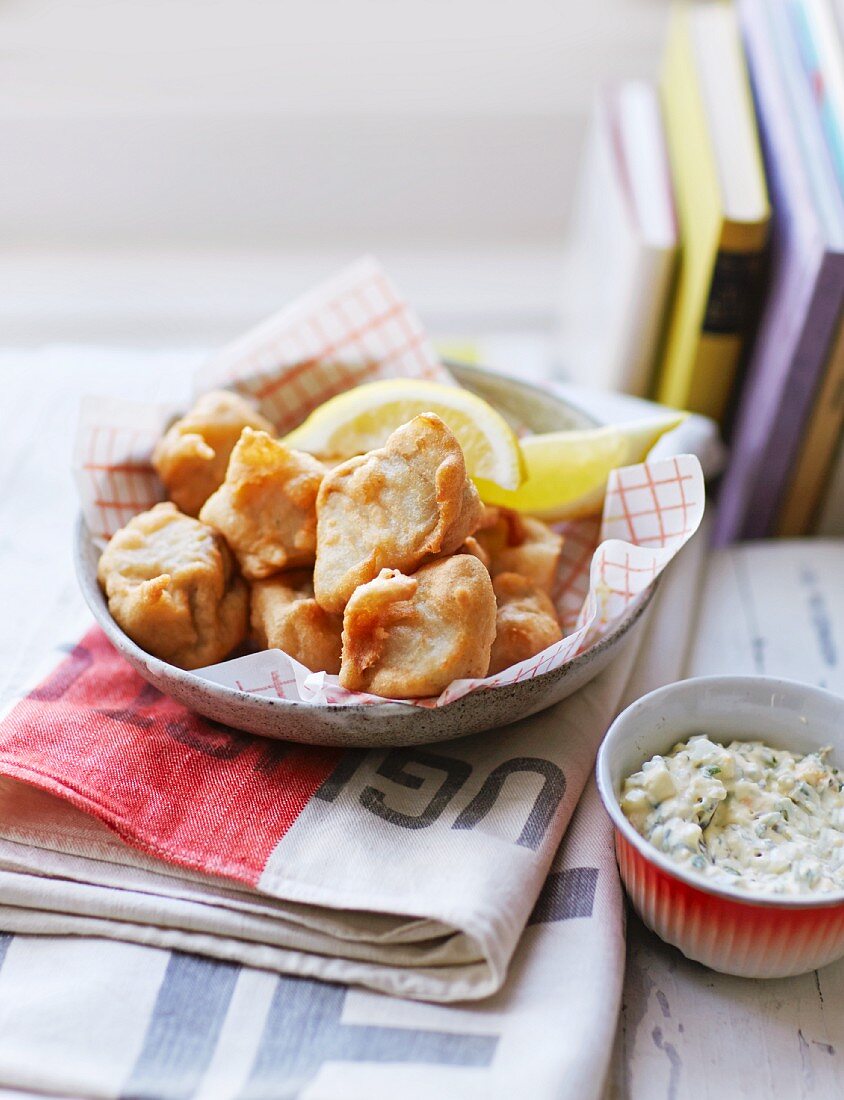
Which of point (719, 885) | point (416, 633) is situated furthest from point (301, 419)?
point (719, 885)

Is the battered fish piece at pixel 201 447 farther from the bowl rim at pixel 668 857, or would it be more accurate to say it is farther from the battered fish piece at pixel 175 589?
the bowl rim at pixel 668 857

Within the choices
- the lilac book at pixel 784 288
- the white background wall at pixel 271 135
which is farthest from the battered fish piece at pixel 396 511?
the white background wall at pixel 271 135

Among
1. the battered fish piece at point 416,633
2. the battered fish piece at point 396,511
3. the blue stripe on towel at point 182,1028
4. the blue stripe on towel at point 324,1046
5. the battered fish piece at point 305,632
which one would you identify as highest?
the battered fish piece at point 396,511

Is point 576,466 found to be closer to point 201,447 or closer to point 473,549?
point 473,549

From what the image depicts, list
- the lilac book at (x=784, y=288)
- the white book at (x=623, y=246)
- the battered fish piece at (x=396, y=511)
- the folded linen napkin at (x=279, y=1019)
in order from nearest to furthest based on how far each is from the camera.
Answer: the folded linen napkin at (x=279, y=1019), the battered fish piece at (x=396, y=511), the lilac book at (x=784, y=288), the white book at (x=623, y=246)

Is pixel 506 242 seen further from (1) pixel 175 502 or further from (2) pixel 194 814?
(2) pixel 194 814

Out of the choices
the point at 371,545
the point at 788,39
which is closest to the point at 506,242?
the point at 788,39

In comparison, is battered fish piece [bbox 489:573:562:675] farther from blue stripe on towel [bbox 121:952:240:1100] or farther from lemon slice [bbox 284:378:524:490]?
blue stripe on towel [bbox 121:952:240:1100]
